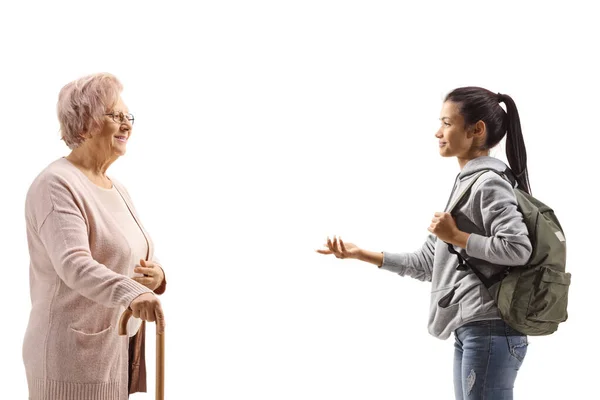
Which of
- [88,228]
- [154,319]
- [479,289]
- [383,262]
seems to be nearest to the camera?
[154,319]

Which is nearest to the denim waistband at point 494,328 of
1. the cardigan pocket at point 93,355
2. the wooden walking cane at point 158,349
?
the wooden walking cane at point 158,349

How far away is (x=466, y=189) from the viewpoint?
2.55m

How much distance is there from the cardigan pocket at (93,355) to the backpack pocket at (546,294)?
131 cm

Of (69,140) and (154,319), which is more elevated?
(69,140)

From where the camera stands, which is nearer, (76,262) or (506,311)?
(76,262)

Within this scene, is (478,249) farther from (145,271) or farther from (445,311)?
(145,271)

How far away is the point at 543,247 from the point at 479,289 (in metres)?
0.24

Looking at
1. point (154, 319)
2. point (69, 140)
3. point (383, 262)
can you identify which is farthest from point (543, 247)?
point (69, 140)

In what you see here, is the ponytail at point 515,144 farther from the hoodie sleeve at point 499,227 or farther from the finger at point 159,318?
the finger at point 159,318

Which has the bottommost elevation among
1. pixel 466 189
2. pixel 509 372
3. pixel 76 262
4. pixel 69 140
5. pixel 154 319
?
pixel 509 372

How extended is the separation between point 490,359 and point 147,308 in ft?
3.55

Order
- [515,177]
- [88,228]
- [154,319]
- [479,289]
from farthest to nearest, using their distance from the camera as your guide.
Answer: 1. [515,177]
2. [479,289]
3. [88,228]
4. [154,319]

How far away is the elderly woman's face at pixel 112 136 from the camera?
2.47m

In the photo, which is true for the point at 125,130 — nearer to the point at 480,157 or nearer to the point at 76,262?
the point at 76,262
